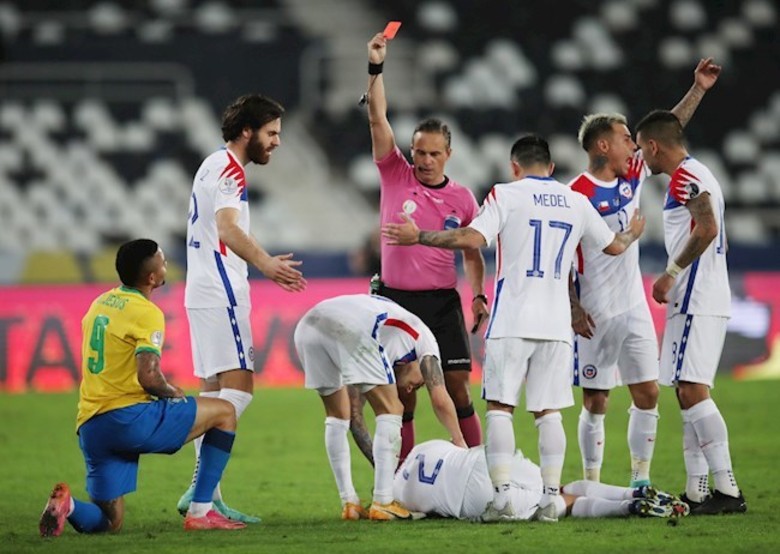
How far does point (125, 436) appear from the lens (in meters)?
7.67

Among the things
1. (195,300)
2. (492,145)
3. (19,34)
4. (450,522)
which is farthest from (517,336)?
(19,34)

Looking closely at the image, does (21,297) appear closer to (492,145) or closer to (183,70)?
(183,70)

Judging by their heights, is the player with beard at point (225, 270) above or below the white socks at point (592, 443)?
above

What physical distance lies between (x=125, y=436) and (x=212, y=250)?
1293 mm

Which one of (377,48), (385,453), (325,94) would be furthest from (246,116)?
(325,94)

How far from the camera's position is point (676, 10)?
26.6 m

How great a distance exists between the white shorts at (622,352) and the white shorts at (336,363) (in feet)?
5.00

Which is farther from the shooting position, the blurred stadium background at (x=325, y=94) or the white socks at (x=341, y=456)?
the blurred stadium background at (x=325, y=94)

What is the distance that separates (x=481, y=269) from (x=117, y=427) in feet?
9.50

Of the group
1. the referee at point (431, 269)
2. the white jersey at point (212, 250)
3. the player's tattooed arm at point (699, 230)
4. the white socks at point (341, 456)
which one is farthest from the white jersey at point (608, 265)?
the white jersey at point (212, 250)

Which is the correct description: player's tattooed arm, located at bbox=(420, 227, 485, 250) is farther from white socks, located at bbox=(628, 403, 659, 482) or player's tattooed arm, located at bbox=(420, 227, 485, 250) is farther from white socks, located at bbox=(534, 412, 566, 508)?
white socks, located at bbox=(628, 403, 659, 482)

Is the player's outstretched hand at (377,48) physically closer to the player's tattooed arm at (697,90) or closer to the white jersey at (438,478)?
the player's tattooed arm at (697,90)

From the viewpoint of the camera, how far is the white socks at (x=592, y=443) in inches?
354

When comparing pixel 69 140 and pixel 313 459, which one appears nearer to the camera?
pixel 313 459
